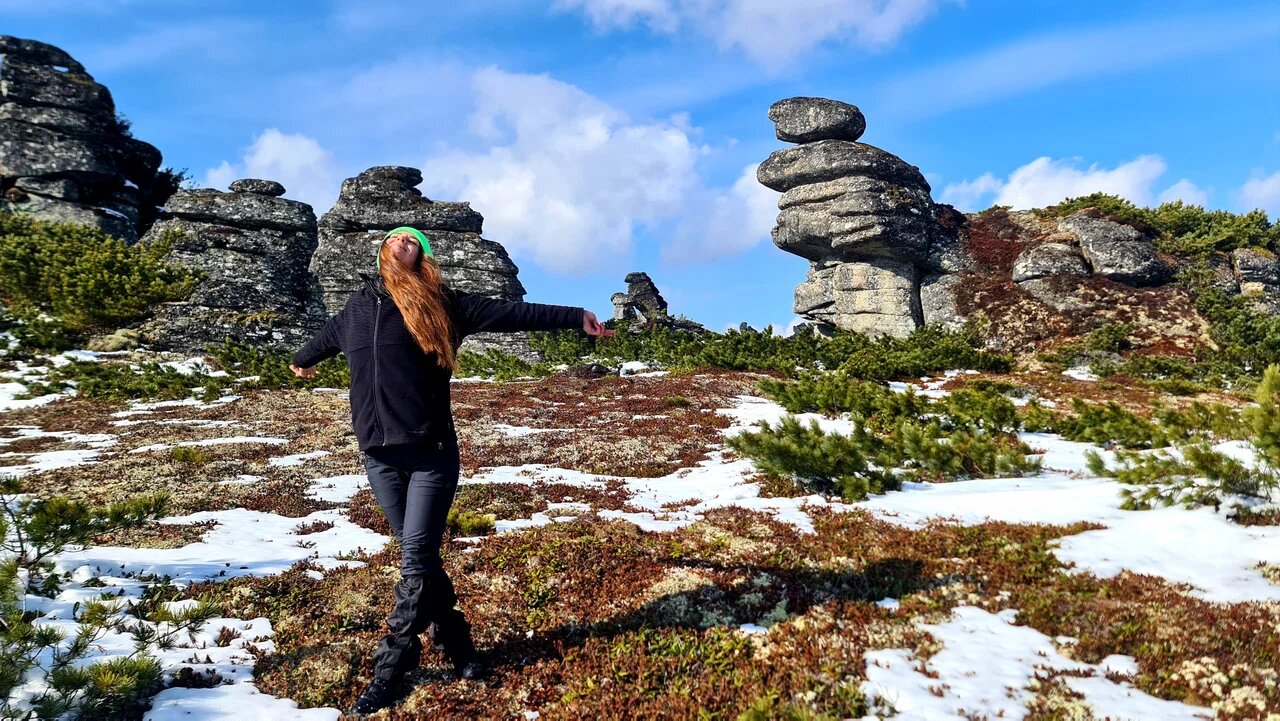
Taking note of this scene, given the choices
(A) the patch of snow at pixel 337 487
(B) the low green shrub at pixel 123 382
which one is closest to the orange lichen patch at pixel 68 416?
(B) the low green shrub at pixel 123 382

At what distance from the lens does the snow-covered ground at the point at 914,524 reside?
4699 mm

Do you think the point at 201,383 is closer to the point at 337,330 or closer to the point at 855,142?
the point at 337,330

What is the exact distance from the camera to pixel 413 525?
490 cm

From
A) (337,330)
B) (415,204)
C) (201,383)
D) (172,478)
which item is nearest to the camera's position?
(337,330)

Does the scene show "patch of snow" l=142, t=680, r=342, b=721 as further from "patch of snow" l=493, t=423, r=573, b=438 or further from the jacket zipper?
"patch of snow" l=493, t=423, r=573, b=438

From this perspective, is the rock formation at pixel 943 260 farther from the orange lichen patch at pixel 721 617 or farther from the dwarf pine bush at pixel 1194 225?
the orange lichen patch at pixel 721 617

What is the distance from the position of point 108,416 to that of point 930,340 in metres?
31.7

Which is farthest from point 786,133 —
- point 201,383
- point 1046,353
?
point 201,383

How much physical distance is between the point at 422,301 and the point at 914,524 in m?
6.82

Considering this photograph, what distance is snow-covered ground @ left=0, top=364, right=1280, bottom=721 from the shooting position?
470 cm

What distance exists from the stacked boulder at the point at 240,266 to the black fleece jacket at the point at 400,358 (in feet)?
90.2

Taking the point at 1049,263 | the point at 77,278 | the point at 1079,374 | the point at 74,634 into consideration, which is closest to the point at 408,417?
the point at 74,634

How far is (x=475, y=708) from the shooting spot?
16.3 ft

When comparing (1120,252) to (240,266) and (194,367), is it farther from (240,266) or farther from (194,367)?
(240,266)
